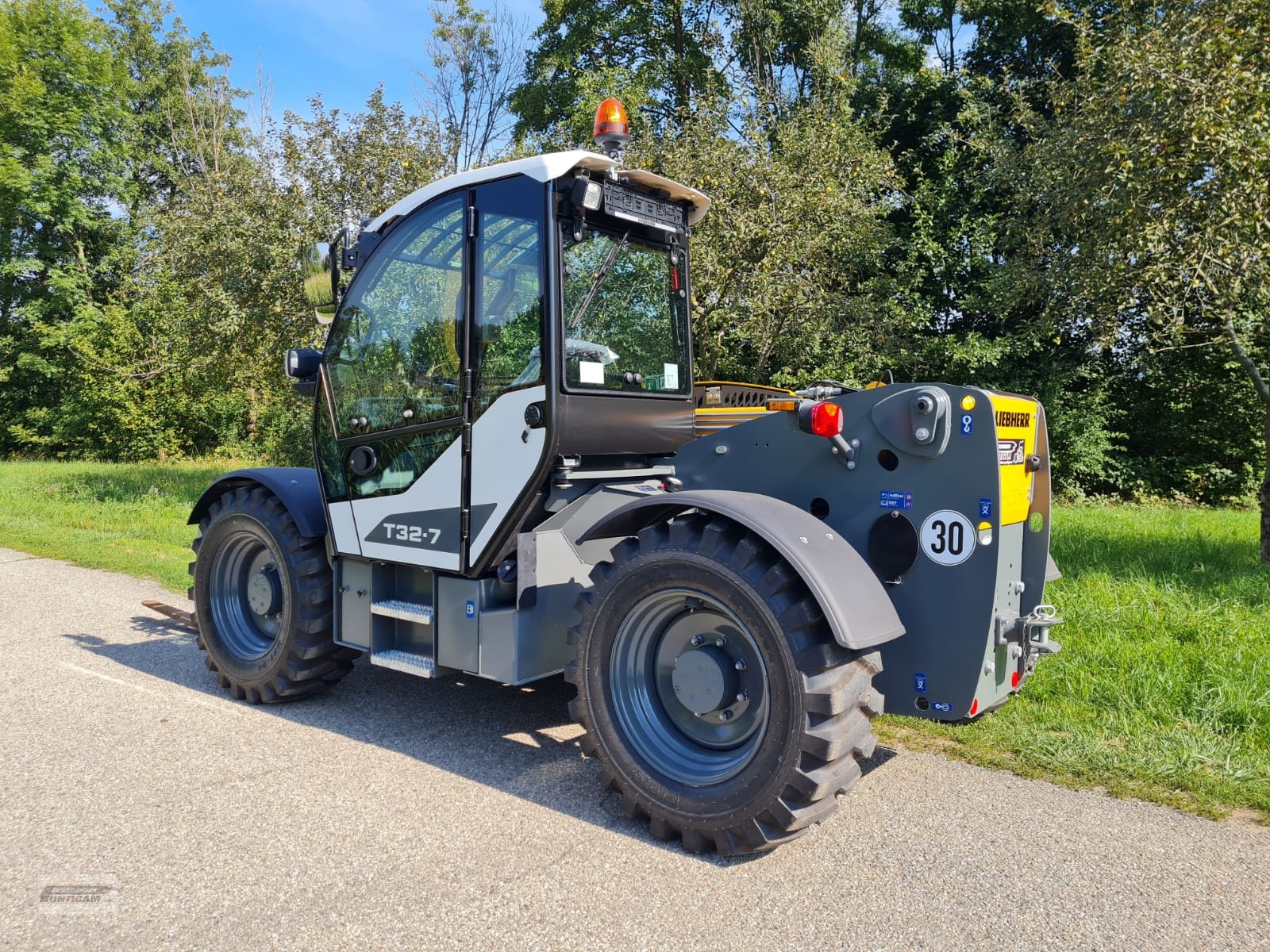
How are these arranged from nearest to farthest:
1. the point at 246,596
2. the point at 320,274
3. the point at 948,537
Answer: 1. the point at 948,537
2. the point at 320,274
3. the point at 246,596

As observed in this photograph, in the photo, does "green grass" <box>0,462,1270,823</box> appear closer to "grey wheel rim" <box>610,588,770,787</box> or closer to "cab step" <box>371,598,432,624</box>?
"grey wheel rim" <box>610,588,770,787</box>

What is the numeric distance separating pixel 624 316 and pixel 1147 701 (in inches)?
128

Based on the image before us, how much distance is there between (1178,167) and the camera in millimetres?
7176

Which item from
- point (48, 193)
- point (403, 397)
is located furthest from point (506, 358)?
point (48, 193)

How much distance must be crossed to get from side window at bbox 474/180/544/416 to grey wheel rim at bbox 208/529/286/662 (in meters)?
1.83

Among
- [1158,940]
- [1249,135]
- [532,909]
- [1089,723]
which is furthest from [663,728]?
[1249,135]

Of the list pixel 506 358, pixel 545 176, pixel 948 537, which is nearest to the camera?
pixel 948 537

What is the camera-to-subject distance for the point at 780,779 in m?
3.06

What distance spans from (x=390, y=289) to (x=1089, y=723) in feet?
13.1

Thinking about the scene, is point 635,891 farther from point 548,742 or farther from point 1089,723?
point 1089,723

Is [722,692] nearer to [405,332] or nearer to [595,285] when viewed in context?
[595,285]

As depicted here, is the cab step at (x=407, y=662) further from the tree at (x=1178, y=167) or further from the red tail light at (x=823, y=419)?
the tree at (x=1178, y=167)

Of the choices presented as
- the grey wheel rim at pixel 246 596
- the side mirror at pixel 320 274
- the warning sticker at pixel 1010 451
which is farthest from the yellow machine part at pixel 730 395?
the grey wheel rim at pixel 246 596

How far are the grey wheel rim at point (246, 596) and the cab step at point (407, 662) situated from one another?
3.03 feet
